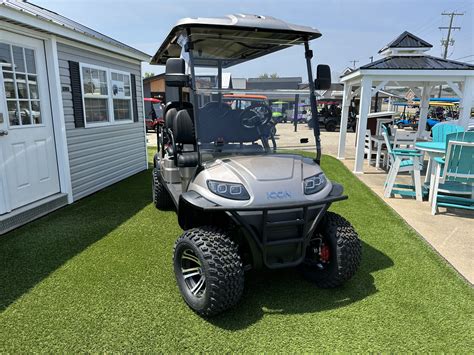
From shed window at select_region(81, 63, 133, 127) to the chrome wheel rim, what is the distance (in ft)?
13.3

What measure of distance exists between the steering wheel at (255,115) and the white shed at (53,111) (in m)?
2.97

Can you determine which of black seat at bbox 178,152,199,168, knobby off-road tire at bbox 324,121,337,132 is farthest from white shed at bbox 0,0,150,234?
knobby off-road tire at bbox 324,121,337,132

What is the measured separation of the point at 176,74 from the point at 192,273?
1546 mm

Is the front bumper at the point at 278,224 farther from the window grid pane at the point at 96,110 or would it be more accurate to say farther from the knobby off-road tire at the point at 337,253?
the window grid pane at the point at 96,110

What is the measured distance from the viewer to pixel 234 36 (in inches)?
119

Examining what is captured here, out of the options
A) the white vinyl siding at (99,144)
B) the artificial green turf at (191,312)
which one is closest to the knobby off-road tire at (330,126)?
the white vinyl siding at (99,144)

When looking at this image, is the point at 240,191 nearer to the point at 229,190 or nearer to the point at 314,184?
the point at 229,190

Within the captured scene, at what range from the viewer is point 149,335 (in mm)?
2338

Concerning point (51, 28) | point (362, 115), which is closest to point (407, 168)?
point (362, 115)

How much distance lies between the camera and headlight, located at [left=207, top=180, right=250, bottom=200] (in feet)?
8.02

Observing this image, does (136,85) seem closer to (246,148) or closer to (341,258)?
(246,148)

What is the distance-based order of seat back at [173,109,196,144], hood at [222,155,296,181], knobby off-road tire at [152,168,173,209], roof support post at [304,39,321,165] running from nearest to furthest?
hood at [222,155,296,181]
roof support post at [304,39,321,165]
seat back at [173,109,196,144]
knobby off-road tire at [152,168,173,209]

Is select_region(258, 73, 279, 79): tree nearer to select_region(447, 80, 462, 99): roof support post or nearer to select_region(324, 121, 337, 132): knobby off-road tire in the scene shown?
select_region(447, 80, 462, 99): roof support post

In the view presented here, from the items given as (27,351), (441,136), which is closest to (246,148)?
(27,351)
